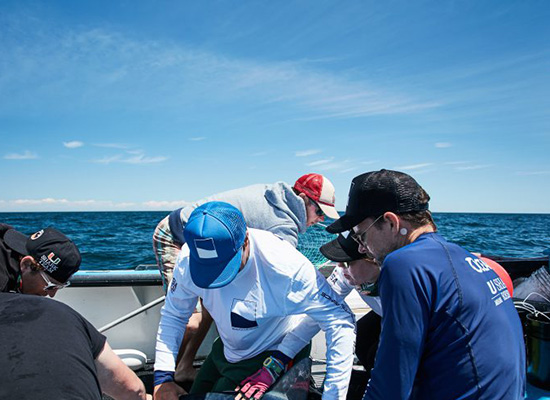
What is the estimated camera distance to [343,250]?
2291mm

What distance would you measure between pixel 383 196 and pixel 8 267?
1907mm

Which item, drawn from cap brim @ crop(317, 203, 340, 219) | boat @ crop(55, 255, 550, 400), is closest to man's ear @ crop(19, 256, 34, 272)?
boat @ crop(55, 255, 550, 400)

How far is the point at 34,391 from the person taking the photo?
1.16m

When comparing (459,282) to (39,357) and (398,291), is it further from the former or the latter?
(39,357)

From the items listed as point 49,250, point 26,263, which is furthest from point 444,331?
point 26,263

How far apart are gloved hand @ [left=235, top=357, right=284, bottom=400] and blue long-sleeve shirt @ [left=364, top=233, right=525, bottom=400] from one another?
28.5 inches

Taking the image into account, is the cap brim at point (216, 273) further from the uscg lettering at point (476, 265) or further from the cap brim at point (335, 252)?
the uscg lettering at point (476, 265)

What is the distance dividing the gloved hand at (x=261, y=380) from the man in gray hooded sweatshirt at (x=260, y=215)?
0.99 m

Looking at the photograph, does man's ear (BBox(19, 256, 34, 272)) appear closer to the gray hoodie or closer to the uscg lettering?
the gray hoodie

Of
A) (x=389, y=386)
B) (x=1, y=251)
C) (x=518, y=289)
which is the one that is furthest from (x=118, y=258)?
(x=389, y=386)

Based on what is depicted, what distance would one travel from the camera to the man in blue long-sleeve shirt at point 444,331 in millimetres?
1276

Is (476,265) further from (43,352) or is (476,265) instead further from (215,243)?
(43,352)

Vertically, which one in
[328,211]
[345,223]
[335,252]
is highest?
[345,223]

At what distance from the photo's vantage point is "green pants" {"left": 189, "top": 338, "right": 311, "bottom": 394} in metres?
2.14
